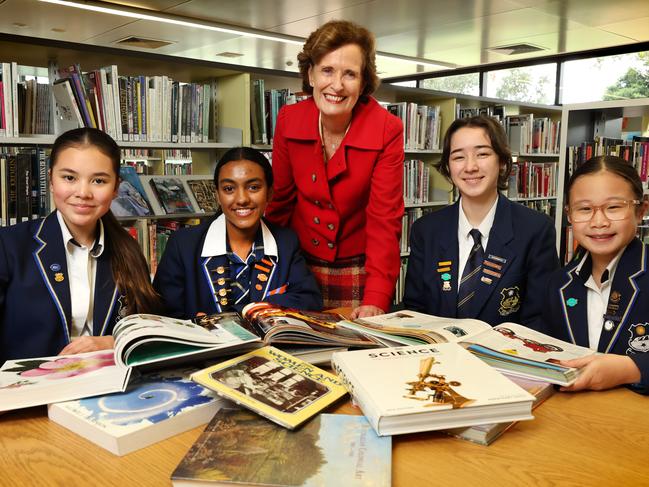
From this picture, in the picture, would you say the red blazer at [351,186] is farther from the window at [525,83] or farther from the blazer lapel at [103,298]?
the window at [525,83]

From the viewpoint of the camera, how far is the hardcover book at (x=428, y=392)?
848mm

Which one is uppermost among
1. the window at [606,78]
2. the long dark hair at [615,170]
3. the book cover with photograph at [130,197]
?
the window at [606,78]

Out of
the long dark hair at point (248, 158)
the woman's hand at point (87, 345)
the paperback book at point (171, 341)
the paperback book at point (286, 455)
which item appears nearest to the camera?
the paperback book at point (286, 455)

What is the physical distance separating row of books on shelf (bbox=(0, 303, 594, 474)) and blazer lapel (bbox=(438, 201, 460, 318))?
0.48 meters

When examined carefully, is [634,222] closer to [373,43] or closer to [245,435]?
Answer: [373,43]

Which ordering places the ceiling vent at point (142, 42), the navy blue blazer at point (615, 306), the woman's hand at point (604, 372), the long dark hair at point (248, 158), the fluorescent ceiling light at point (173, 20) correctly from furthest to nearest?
1. the ceiling vent at point (142, 42)
2. the fluorescent ceiling light at point (173, 20)
3. the long dark hair at point (248, 158)
4. the navy blue blazer at point (615, 306)
5. the woman's hand at point (604, 372)

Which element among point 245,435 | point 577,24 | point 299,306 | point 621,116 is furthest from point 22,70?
point 577,24

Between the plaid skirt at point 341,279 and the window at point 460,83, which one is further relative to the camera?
the window at point 460,83

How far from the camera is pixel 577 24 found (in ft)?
21.1

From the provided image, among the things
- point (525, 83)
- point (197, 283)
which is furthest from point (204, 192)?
point (525, 83)

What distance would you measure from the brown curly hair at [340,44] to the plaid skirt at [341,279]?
0.60 metres

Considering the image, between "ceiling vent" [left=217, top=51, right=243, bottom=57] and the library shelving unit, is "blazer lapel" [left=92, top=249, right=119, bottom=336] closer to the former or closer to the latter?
the library shelving unit

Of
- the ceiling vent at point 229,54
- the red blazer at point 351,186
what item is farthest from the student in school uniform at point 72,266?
the ceiling vent at point 229,54

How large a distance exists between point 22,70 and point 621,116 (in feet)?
11.1
